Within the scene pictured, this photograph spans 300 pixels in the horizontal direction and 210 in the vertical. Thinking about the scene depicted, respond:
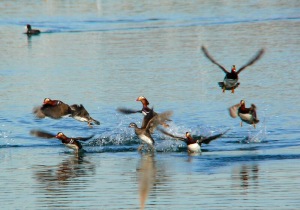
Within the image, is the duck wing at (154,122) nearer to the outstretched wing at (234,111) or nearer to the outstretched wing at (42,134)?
the outstretched wing at (234,111)

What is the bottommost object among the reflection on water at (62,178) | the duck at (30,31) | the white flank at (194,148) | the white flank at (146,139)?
the reflection on water at (62,178)

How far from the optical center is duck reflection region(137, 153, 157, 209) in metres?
17.0

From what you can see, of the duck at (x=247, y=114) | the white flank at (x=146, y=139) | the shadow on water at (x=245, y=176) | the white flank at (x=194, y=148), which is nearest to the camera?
the shadow on water at (x=245, y=176)

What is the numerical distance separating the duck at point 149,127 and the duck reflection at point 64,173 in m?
1.51

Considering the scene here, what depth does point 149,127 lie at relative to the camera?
22.4 m

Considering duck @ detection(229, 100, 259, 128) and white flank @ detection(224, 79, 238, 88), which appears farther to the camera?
duck @ detection(229, 100, 259, 128)

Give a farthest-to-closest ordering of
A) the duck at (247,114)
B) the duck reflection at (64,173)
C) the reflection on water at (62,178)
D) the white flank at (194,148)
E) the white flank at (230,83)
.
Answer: the duck at (247,114) → the white flank at (230,83) → the white flank at (194,148) → the duck reflection at (64,173) → the reflection on water at (62,178)

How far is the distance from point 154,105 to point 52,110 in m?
6.36

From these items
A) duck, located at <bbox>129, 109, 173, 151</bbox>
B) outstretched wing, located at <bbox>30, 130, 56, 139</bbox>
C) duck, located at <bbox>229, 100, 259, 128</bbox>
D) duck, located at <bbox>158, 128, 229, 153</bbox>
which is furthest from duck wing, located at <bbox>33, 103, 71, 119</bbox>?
duck, located at <bbox>229, 100, 259, 128</bbox>

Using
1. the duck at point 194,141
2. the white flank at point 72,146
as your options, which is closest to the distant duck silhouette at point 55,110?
the white flank at point 72,146

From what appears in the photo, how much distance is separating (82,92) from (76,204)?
15.1 metres

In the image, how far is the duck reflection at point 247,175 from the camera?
56.7ft

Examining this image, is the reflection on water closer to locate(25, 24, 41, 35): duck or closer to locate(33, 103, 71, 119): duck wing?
locate(33, 103, 71, 119): duck wing

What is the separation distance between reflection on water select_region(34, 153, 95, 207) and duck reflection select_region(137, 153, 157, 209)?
3.25 ft
